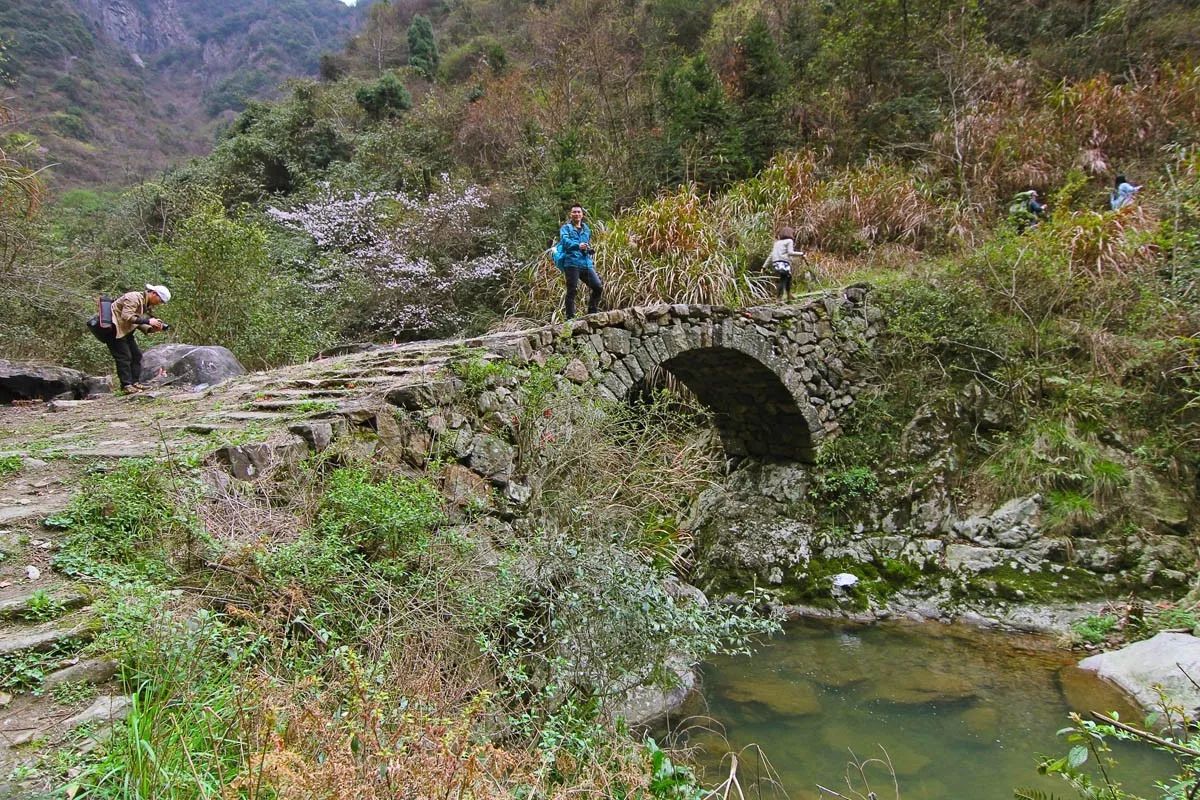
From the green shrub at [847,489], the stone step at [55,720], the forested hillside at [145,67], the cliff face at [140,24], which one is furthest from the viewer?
the cliff face at [140,24]

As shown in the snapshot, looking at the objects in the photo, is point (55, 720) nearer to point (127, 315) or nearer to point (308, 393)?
point (308, 393)

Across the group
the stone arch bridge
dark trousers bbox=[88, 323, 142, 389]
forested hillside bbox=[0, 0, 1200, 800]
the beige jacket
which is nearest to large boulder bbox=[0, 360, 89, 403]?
dark trousers bbox=[88, 323, 142, 389]

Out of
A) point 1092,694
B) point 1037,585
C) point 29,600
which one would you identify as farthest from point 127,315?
point 1037,585

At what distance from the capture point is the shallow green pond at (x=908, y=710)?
175 inches

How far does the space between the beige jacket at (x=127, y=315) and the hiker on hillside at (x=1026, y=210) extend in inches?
398

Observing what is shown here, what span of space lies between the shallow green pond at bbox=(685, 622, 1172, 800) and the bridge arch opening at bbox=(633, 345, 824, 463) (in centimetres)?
273

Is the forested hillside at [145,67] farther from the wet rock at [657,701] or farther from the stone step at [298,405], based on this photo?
the wet rock at [657,701]

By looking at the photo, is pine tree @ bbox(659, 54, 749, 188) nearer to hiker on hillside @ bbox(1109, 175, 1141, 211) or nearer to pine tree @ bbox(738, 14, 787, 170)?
pine tree @ bbox(738, 14, 787, 170)

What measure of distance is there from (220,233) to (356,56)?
781 inches

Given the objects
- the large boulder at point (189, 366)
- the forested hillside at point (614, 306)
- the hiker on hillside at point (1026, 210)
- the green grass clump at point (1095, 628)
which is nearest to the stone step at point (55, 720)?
the forested hillside at point (614, 306)

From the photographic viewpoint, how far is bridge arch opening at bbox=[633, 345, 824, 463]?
805 cm

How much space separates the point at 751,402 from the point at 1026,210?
4.53 metres

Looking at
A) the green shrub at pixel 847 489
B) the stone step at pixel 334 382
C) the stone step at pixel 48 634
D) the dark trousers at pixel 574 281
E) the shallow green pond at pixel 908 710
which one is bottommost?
the shallow green pond at pixel 908 710

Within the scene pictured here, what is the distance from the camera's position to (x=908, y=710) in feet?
17.6
